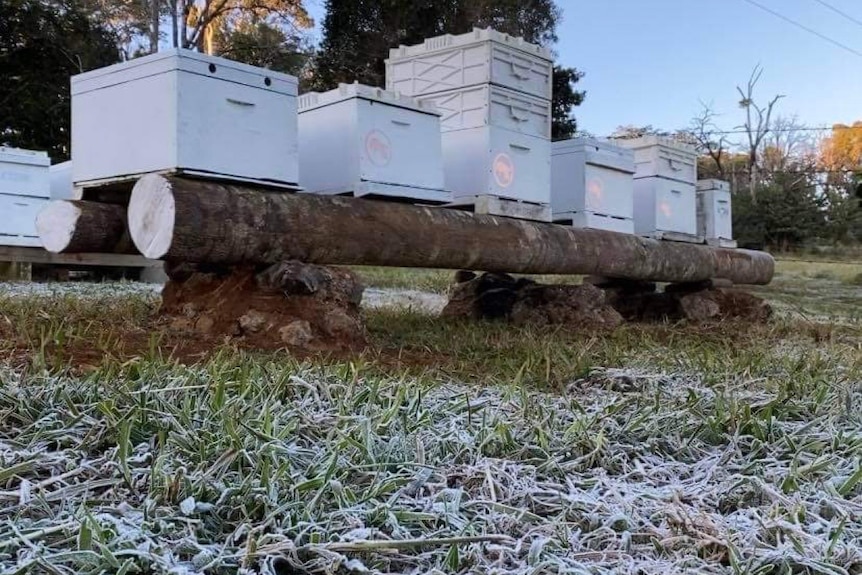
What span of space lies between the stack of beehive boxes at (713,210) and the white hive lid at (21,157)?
4481 mm

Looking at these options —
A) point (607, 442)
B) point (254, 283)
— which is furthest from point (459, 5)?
point (607, 442)

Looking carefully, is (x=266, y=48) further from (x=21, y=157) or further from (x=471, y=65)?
(x=471, y=65)

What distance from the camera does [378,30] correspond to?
12188 mm

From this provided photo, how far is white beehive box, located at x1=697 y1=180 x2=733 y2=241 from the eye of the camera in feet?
16.4

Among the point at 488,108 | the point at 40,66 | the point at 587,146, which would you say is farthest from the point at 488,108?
the point at 40,66

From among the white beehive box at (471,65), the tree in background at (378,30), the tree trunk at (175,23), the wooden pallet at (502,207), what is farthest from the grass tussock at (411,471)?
the tree trunk at (175,23)

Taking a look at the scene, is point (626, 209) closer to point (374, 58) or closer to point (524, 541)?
point (524, 541)

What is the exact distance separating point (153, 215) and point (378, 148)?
858 mm

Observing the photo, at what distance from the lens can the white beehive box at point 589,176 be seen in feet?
12.3

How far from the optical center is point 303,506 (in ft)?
3.10

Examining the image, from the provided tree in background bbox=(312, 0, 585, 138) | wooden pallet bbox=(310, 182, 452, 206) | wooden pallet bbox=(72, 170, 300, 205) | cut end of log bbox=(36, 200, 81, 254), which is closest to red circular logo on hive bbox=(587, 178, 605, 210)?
wooden pallet bbox=(310, 182, 452, 206)

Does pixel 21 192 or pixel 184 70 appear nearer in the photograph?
pixel 184 70

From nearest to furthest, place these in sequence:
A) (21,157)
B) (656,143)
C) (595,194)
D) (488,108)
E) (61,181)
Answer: (488,108), (595,194), (656,143), (21,157), (61,181)

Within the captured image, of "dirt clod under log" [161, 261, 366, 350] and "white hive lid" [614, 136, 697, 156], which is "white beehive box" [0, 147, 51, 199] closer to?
"dirt clod under log" [161, 261, 366, 350]
